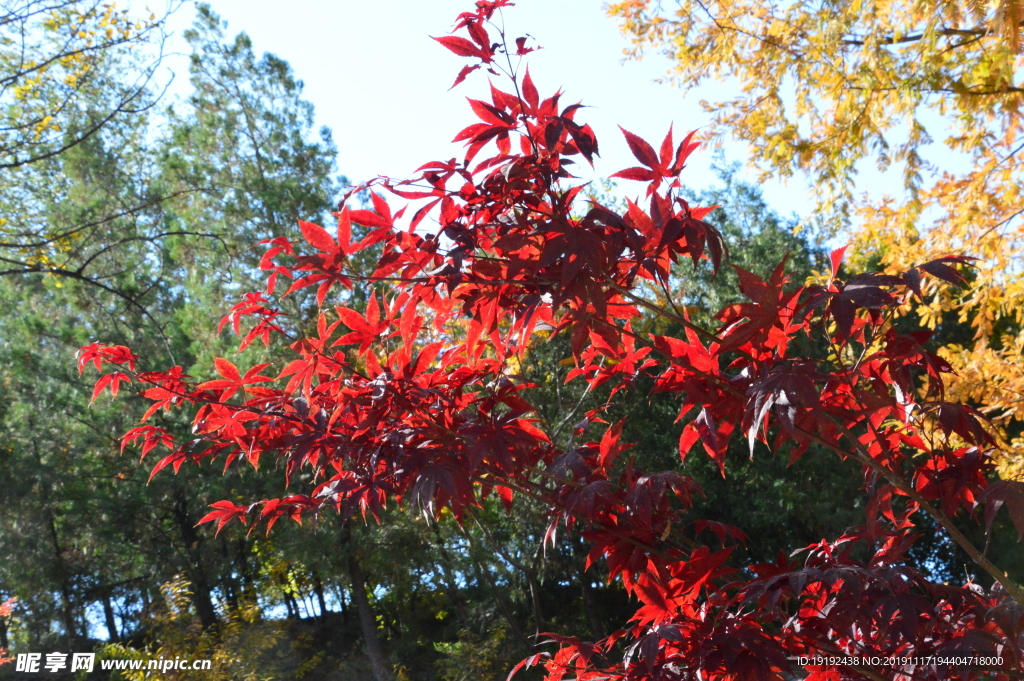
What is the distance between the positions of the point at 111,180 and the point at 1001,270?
7.29m

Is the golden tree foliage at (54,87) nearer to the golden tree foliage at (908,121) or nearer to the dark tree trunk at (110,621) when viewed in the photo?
the golden tree foliage at (908,121)

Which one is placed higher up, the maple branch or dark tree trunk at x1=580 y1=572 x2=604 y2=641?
the maple branch

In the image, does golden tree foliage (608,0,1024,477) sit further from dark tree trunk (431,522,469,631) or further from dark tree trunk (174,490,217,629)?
dark tree trunk (174,490,217,629)

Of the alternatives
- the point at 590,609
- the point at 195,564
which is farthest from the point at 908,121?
the point at 195,564

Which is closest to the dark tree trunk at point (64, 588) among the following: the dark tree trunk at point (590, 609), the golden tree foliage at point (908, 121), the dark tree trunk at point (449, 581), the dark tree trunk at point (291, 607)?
the dark tree trunk at point (291, 607)

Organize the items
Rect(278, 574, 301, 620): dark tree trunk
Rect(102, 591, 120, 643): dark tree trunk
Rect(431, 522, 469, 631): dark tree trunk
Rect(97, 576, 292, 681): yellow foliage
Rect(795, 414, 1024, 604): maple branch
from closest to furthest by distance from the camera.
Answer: Rect(795, 414, 1024, 604): maple branch, Rect(97, 576, 292, 681): yellow foliage, Rect(431, 522, 469, 631): dark tree trunk, Rect(102, 591, 120, 643): dark tree trunk, Rect(278, 574, 301, 620): dark tree trunk

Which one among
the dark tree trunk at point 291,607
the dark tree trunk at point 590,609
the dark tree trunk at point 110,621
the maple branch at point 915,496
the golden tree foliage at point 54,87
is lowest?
the dark tree trunk at point 590,609

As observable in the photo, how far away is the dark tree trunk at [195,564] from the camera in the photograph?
771cm

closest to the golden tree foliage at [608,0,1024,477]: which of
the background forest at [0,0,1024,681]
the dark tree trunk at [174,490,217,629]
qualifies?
the background forest at [0,0,1024,681]

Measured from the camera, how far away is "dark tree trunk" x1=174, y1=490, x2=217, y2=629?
771 centimetres

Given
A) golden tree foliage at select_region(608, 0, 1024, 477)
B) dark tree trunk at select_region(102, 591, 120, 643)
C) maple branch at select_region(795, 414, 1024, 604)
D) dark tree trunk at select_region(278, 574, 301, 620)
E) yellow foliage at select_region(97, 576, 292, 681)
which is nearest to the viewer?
maple branch at select_region(795, 414, 1024, 604)

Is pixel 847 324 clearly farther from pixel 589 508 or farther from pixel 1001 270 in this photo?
pixel 1001 270

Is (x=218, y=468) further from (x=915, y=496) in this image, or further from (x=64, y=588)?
(x=915, y=496)

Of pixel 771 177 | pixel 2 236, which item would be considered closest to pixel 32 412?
pixel 2 236
